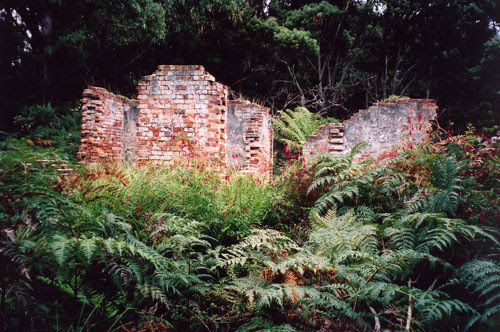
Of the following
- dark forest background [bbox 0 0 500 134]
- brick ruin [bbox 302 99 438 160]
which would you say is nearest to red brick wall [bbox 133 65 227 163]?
brick ruin [bbox 302 99 438 160]

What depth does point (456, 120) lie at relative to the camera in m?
14.9

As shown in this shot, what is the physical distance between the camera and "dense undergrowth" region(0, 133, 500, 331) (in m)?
1.83

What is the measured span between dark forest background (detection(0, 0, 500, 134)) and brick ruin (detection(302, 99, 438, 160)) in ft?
19.8

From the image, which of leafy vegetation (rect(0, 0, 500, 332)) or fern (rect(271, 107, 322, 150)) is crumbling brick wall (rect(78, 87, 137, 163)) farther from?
fern (rect(271, 107, 322, 150))

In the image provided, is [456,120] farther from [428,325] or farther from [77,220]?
[77,220]

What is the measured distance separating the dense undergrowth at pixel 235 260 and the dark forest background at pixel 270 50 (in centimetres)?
886

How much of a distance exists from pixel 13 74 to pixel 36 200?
12054 millimetres

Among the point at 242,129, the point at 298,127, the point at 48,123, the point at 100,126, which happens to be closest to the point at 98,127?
the point at 100,126

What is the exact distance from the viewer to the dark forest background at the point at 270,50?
33.7ft

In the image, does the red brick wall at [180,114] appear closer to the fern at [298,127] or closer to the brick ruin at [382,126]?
the brick ruin at [382,126]

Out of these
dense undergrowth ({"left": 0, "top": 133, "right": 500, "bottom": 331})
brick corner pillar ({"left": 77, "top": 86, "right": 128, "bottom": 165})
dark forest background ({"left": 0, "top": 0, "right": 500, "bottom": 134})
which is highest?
dark forest background ({"left": 0, "top": 0, "right": 500, "bottom": 134})

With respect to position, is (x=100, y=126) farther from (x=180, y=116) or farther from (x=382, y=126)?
(x=382, y=126)

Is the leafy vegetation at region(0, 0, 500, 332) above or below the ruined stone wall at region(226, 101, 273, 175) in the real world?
below

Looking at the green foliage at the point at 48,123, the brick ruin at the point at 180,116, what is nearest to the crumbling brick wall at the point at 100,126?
the brick ruin at the point at 180,116
